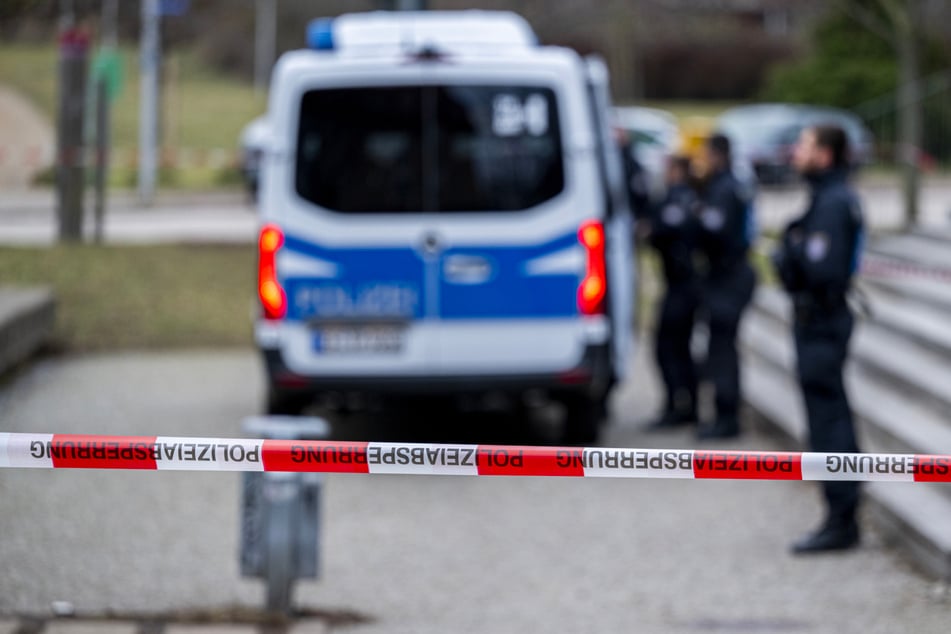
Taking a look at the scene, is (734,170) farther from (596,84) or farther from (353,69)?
(353,69)

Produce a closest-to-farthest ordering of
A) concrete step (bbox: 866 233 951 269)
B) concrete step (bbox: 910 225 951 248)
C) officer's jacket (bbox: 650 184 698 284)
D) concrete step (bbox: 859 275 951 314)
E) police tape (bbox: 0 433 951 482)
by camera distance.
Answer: police tape (bbox: 0 433 951 482)
officer's jacket (bbox: 650 184 698 284)
concrete step (bbox: 859 275 951 314)
concrete step (bbox: 866 233 951 269)
concrete step (bbox: 910 225 951 248)

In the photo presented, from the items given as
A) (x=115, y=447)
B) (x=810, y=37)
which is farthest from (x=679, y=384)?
(x=810, y=37)

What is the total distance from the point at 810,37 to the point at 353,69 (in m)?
35.1

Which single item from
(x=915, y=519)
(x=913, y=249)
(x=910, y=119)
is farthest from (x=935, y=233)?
(x=915, y=519)

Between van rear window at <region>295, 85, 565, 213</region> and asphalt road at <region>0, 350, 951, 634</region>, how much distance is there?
1.46 m

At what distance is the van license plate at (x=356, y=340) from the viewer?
850 cm

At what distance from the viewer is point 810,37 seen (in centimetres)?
4194

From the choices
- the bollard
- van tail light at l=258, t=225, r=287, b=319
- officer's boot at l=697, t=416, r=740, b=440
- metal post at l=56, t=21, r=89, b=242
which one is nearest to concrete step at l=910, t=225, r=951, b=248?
officer's boot at l=697, t=416, r=740, b=440

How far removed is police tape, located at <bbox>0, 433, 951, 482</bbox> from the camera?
4.24m

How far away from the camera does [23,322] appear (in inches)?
478

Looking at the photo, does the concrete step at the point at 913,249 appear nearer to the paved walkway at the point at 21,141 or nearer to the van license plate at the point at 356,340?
the van license plate at the point at 356,340

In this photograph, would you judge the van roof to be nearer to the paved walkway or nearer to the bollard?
the bollard

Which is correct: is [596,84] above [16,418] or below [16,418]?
above

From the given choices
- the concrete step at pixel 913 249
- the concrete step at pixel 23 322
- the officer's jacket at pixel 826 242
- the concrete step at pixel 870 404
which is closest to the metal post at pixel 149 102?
the concrete step at pixel 23 322
